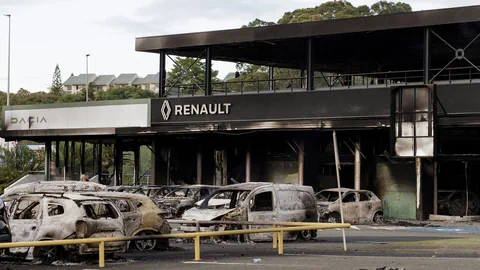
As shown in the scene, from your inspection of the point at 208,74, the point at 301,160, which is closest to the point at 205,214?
the point at 301,160

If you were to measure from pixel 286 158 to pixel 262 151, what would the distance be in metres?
1.41

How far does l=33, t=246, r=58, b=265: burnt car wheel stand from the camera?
1738 cm

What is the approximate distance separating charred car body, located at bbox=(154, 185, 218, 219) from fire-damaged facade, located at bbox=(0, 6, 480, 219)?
2.24m

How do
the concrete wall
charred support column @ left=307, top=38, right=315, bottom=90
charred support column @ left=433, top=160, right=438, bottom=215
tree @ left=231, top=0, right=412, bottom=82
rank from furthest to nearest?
1. tree @ left=231, top=0, right=412, bottom=82
2. charred support column @ left=307, top=38, right=315, bottom=90
3. the concrete wall
4. charred support column @ left=433, top=160, right=438, bottom=215

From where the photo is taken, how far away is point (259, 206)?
23.8 metres

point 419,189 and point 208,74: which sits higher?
point 208,74

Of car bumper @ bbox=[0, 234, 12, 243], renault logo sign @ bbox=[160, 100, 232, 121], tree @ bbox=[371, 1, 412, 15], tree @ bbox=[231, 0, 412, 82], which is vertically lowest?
car bumper @ bbox=[0, 234, 12, 243]

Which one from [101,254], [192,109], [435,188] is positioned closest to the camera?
[101,254]

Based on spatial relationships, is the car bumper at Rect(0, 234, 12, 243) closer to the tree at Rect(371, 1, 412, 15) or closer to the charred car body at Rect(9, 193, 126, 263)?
the charred car body at Rect(9, 193, 126, 263)

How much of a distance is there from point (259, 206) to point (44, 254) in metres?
7.73

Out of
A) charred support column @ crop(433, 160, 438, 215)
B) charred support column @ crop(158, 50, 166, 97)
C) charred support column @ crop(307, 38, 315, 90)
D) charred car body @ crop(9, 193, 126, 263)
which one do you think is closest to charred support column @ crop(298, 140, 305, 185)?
charred support column @ crop(307, 38, 315, 90)

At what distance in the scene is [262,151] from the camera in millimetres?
42281

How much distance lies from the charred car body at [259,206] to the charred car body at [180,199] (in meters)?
6.20

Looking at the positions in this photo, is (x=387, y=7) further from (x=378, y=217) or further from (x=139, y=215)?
(x=139, y=215)
